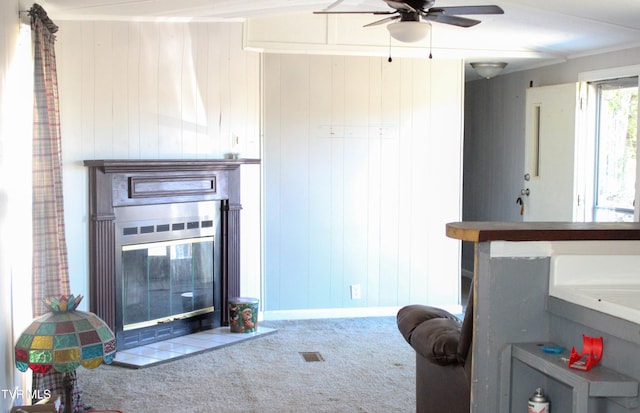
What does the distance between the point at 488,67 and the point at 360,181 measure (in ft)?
5.84

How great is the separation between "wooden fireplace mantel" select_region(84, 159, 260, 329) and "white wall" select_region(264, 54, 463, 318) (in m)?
0.43

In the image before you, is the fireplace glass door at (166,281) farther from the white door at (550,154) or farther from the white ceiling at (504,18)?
the white door at (550,154)

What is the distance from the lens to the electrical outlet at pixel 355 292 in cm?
679

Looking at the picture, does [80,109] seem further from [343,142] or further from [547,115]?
[547,115]

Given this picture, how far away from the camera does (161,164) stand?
559cm

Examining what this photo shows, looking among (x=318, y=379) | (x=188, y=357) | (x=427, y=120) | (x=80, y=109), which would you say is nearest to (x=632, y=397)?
(x=318, y=379)

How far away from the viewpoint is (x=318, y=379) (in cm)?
492

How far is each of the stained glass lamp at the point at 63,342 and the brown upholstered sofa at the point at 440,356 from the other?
1.42m

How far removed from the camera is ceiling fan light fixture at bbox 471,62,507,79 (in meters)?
7.36

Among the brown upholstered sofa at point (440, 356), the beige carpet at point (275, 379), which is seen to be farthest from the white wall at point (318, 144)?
the brown upholstered sofa at point (440, 356)

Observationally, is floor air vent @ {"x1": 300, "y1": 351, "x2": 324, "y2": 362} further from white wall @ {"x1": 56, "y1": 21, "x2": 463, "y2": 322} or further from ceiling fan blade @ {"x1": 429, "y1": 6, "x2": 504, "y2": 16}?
Answer: ceiling fan blade @ {"x1": 429, "y1": 6, "x2": 504, "y2": 16}

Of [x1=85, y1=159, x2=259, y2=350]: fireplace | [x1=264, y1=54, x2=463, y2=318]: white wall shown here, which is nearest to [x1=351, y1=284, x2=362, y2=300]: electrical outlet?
[x1=264, y1=54, x2=463, y2=318]: white wall

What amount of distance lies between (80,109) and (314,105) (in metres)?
1.98

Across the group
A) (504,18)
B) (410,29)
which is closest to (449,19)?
(410,29)
